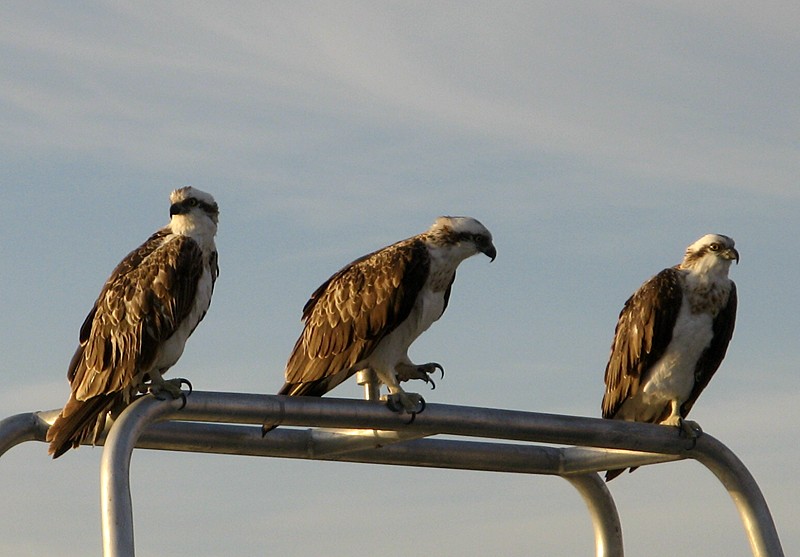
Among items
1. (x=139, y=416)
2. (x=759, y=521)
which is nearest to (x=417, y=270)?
(x=759, y=521)

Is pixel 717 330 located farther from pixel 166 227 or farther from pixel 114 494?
pixel 114 494

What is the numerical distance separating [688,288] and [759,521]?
12.2 feet

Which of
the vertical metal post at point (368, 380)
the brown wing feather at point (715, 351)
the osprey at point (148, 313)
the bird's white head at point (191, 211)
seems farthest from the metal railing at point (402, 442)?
the brown wing feather at point (715, 351)

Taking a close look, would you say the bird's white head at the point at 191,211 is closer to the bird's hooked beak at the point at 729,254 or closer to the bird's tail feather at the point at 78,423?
the bird's tail feather at the point at 78,423

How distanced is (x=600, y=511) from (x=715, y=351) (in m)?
3.05

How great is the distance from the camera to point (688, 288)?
11289 millimetres

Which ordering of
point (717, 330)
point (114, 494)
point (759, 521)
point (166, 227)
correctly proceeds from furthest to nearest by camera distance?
1. point (717, 330)
2. point (166, 227)
3. point (759, 521)
4. point (114, 494)

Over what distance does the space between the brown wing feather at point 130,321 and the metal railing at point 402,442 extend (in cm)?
147

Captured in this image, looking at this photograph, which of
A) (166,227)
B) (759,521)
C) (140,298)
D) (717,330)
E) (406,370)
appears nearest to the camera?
(759,521)

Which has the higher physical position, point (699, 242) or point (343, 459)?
point (699, 242)

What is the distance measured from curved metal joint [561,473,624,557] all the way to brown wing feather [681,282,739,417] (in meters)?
2.78

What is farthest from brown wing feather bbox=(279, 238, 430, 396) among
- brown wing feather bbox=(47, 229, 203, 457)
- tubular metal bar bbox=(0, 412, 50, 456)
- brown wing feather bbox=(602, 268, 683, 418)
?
tubular metal bar bbox=(0, 412, 50, 456)

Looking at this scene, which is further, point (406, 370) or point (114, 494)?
point (406, 370)

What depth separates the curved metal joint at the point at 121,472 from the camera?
5.54 m
